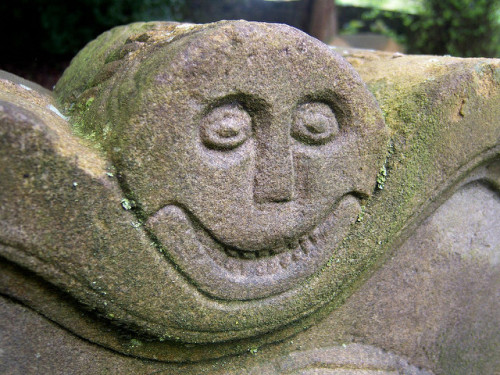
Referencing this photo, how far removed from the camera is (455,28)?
4539 millimetres

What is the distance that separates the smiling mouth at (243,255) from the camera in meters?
0.91

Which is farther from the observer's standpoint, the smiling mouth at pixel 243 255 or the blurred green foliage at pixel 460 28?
the blurred green foliage at pixel 460 28

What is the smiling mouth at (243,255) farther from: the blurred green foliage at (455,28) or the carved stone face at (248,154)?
the blurred green foliage at (455,28)

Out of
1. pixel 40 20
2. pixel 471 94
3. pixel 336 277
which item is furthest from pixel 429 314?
pixel 40 20

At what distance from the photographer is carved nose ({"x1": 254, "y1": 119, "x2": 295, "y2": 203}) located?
948mm

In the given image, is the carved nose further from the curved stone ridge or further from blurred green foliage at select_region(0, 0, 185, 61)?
blurred green foliage at select_region(0, 0, 185, 61)

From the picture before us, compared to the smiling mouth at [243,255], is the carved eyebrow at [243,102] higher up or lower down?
higher up

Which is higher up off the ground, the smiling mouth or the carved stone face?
the carved stone face

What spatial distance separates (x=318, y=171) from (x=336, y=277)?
0.33 meters

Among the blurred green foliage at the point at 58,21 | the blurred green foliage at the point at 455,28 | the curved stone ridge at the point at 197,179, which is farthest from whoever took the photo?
the blurred green foliage at the point at 455,28

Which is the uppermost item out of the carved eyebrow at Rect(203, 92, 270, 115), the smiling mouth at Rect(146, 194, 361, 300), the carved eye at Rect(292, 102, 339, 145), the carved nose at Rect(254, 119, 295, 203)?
the carved eyebrow at Rect(203, 92, 270, 115)

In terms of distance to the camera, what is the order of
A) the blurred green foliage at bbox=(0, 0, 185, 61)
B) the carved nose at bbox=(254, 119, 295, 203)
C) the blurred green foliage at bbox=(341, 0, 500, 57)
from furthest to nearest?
the blurred green foliage at bbox=(341, 0, 500, 57)
the blurred green foliage at bbox=(0, 0, 185, 61)
the carved nose at bbox=(254, 119, 295, 203)

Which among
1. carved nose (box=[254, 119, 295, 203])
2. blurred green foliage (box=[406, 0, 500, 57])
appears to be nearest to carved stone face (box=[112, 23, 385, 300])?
carved nose (box=[254, 119, 295, 203])

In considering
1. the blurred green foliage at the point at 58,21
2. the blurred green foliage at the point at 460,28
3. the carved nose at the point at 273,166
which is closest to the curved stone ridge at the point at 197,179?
the carved nose at the point at 273,166
